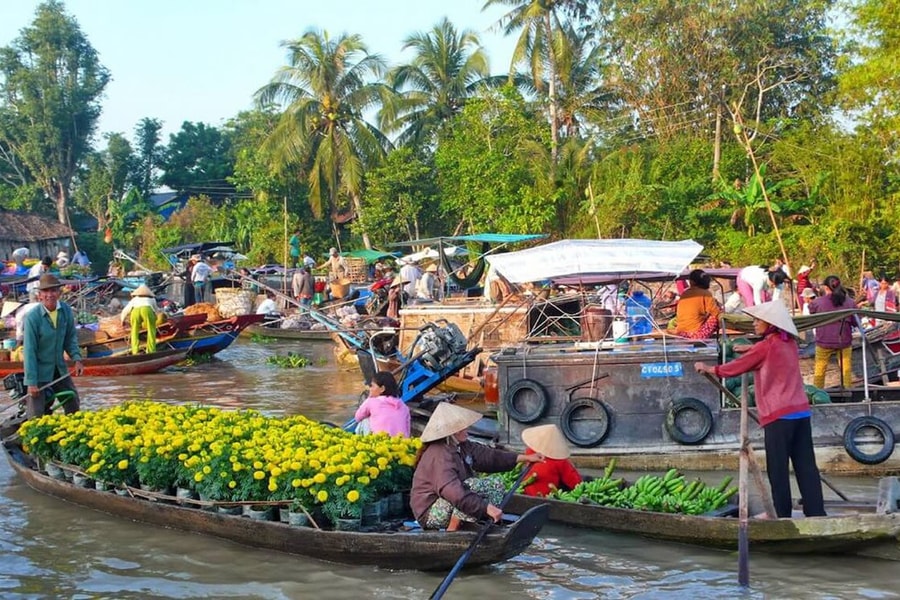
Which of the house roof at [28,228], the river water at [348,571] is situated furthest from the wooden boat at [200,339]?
the house roof at [28,228]

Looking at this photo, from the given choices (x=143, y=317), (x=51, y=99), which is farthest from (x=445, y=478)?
(x=51, y=99)

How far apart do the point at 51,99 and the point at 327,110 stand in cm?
1654

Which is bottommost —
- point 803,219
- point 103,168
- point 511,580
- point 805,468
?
point 511,580

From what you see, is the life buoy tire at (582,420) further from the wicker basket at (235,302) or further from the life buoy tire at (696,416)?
the wicker basket at (235,302)

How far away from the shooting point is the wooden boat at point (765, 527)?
6.02 m

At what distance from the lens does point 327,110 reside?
3222 cm

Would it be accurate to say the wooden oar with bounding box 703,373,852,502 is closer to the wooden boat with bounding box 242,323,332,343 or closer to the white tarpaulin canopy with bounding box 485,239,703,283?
the white tarpaulin canopy with bounding box 485,239,703,283

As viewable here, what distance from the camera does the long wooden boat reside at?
5.83 meters

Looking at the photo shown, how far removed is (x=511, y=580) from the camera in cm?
631

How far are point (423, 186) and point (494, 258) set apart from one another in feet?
71.4

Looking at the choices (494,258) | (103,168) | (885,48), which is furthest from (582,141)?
(103,168)

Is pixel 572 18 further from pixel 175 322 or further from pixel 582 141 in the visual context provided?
pixel 175 322

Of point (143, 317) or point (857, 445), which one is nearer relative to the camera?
point (857, 445)

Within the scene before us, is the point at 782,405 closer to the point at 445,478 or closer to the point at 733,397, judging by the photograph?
the point at 733,397
